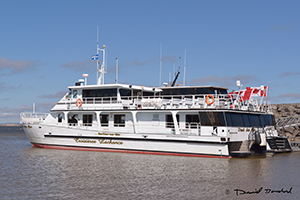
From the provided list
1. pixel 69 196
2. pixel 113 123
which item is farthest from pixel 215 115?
pixel 69 196

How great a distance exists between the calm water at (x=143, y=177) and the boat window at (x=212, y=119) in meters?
2.12

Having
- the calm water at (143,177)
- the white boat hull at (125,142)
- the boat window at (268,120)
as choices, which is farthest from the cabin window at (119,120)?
the boat window at (268,120)

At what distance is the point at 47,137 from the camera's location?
25375 mm

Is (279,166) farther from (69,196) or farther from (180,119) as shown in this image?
(69,196)

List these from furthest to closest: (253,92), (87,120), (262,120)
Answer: (87,120)
(262,120)
(253,92)

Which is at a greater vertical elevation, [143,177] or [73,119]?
[73,119]

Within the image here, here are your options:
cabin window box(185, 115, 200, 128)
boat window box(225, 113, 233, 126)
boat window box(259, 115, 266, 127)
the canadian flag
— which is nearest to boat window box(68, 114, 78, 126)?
cabin window box(185, 115, 200, 128)

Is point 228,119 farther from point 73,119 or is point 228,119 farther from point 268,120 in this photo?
point 73,119

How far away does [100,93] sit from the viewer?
2559 centimetres

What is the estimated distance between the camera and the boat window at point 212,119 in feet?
66.7

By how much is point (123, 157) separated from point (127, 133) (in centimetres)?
217

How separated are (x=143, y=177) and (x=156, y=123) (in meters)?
8.17

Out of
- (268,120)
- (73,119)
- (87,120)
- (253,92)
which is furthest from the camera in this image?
(73,119)

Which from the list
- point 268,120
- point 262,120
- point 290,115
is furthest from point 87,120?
point 290,115
